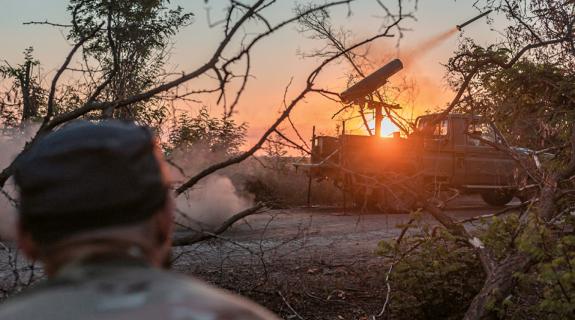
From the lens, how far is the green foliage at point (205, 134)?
648 cm

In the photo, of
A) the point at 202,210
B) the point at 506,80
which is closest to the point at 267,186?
the point at 202,210

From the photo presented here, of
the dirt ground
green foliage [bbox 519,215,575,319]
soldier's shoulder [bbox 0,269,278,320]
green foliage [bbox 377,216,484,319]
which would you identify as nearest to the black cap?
soldier's shoulder [bbox 0,269,278,320]

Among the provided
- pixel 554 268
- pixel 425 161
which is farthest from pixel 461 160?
pixel 554 268

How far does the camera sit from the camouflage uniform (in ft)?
2.67

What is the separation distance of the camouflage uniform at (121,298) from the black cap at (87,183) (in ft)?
0.28

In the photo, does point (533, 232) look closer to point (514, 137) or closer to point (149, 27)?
point (514, 137)

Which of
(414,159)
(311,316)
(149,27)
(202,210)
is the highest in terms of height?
(149,27)

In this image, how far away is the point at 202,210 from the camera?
42.0 ft

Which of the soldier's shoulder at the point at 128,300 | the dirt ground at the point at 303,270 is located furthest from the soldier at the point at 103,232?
the dirt ground at the point at 303,270

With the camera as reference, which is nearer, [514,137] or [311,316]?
[311,316]

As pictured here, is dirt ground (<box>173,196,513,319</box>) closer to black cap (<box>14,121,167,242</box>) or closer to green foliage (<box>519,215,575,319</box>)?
green foliage (<box>519,215,575,319</box>)

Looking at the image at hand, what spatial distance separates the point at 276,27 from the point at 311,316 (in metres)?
2.82

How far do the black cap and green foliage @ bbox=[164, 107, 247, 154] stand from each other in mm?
3965

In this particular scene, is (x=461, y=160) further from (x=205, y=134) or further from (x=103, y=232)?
(x=103, y=232)
